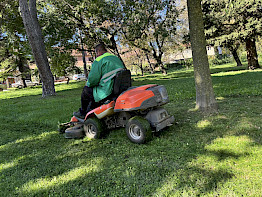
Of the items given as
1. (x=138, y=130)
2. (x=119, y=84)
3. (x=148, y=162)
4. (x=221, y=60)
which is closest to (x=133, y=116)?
(x=138, y=130)

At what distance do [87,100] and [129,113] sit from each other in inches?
38.2

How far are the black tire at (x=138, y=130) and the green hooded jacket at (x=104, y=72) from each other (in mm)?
747

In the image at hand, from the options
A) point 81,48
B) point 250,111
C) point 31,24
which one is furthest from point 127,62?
point 250,111

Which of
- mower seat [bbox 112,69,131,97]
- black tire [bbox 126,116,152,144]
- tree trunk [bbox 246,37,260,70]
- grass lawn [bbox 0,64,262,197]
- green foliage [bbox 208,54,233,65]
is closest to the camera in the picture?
grass lawn [bbox 0,64,262,197]

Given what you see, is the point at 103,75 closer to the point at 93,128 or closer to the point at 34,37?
the point at 93,128

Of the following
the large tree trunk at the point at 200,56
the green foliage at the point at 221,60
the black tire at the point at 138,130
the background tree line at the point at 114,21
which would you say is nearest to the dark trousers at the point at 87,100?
the black tire at the point at 138,130

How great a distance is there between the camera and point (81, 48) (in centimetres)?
2130

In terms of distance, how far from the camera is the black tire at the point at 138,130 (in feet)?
11.6

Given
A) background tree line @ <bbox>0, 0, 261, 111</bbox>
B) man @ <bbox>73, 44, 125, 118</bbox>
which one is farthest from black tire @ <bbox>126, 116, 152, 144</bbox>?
background tree line @ <bbox>0, 0, 261, 111</bbox>

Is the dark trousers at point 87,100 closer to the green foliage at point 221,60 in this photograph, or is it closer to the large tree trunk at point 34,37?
the large tree trunk at point 34,37

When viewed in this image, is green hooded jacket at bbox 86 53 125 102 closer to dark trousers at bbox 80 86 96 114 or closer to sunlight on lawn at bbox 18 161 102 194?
dark trousers at bbox 80 86 96 114

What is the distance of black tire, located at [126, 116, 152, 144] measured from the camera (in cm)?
354

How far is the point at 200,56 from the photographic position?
5.21m

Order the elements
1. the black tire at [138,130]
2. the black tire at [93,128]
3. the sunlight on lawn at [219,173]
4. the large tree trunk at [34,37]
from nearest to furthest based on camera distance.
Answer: the sunlight on lawn at [219,173]
the black tire at [138,130]
the black tire at [93,128]
the large tree trunk at [34,37]
